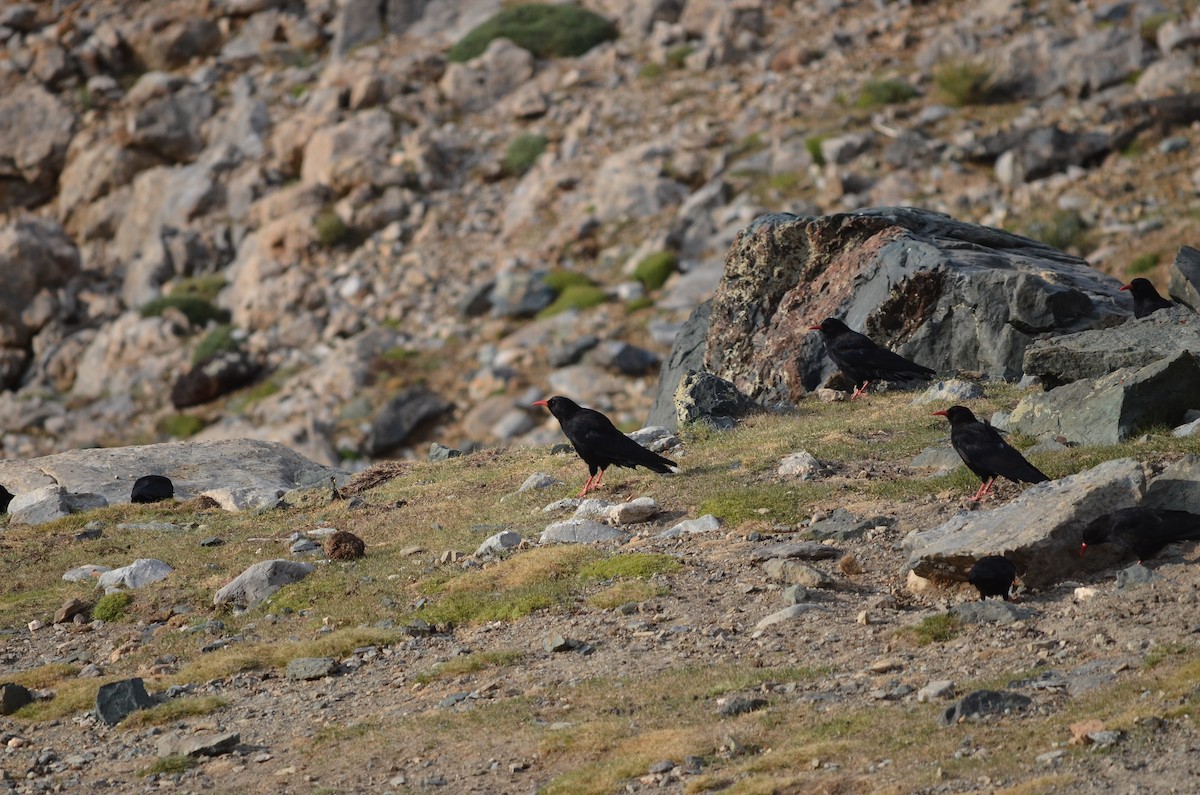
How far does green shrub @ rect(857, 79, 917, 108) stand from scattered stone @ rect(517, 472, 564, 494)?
28.4 metres

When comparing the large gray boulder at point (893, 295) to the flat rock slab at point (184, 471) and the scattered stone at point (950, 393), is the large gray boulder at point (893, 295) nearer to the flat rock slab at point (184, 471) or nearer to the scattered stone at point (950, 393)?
the scattered stone at point (950, 393)

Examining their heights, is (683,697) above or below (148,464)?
above

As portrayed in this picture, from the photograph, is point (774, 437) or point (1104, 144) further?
point (1104, 144)

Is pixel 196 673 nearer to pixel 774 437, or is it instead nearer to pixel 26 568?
pixel 26 568

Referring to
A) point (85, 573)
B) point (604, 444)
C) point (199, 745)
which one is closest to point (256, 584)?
point (85, 573)

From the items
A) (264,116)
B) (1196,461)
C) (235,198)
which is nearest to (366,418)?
(235,198)

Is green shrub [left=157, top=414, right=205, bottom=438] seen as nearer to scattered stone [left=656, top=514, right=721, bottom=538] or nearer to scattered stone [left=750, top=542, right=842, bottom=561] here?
scattered stone [left=656, top=514, right=721, bottom=538]

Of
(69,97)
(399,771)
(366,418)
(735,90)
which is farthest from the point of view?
(69,97)

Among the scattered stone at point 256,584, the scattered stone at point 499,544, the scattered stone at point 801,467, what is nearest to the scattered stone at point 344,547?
the scattered stone at point 256,584

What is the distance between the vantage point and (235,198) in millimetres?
48750

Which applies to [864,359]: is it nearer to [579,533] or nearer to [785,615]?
[579,533]

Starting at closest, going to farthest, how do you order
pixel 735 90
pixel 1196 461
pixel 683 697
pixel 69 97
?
pixel 683 697 → pixel 1196 461 → pixel 735 90 → pixel 69 97

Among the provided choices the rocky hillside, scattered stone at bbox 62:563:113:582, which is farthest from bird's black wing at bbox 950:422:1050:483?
the rocky hillside

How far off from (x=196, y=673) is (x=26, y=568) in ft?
18.9
